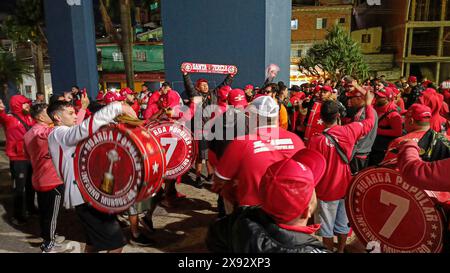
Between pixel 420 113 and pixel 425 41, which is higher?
pixel 425 41

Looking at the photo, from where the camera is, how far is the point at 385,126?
5.26 metres

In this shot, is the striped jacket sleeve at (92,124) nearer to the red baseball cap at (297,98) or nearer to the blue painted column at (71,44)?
the red baseball cap at (297,98)

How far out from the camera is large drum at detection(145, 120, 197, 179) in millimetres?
4410

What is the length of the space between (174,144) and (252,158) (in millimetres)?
1705

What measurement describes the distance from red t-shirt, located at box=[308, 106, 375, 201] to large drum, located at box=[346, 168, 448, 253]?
2.08ft

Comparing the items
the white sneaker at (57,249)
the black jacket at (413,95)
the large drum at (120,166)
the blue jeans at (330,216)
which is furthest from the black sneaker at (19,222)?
the black jacket at (413,95)

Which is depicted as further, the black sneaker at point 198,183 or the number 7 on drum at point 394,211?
the black sneaker at point 198,183

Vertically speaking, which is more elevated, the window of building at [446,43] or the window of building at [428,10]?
the window of building at [428,10]

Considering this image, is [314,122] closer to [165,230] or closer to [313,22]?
[165,230]

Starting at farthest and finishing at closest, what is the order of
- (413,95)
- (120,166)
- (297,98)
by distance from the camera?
(413,95) < (297,98) < (120,166)

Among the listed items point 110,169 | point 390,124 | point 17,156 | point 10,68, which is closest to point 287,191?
point 110,169

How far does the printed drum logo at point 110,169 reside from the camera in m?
2.66

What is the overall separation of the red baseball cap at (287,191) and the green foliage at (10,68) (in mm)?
25128

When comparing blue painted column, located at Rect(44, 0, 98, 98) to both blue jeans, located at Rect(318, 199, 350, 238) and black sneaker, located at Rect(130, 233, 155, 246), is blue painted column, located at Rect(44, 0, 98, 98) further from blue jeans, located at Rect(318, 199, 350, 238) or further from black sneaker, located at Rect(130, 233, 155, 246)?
blue jeans, located at Rect(318, 199, 350, 238)
